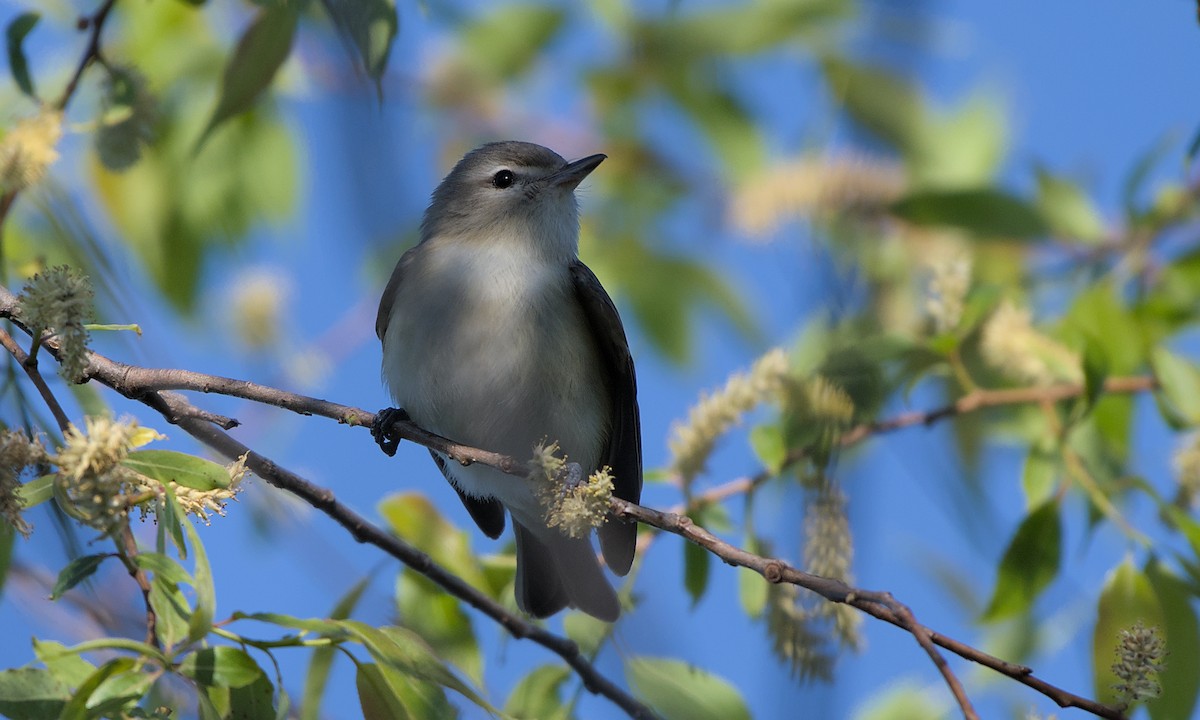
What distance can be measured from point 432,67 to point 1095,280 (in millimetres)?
2680

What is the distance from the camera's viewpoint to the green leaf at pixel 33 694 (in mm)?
1910

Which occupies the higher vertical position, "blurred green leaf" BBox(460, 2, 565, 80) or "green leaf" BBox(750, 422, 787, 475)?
"blurred green leaf" BBox(460, 2, 565, 80)

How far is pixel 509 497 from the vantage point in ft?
13.2

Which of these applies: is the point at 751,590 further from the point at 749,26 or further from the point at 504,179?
the point at 749,26

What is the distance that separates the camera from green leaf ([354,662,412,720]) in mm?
2201

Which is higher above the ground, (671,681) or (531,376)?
(531,376)

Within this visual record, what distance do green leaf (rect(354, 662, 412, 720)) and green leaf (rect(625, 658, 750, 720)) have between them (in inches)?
26.9

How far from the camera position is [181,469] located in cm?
204

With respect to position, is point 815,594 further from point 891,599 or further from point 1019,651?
point 1019,651

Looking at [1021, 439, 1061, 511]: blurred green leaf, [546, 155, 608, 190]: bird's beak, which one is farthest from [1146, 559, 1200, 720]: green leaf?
[546, 155, 608, 190]: bird's beak

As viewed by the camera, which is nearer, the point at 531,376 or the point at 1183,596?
the point at 1183,596

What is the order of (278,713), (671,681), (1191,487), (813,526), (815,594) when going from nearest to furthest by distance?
(813,526) → (815,594) → (278,713) → (671,681) → (1191,487)

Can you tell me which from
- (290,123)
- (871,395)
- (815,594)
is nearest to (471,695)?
(815,594)

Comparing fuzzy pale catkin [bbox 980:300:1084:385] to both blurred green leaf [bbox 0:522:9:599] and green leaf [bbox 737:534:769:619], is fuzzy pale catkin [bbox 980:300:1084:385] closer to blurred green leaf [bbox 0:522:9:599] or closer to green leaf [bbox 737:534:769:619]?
green leaf [bbox 737:534:769:619]
